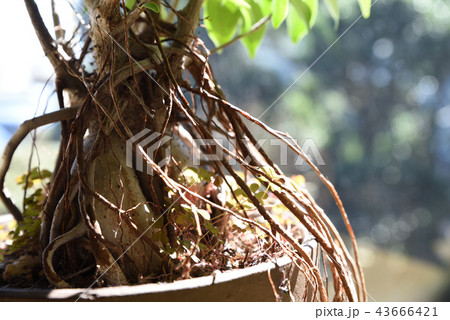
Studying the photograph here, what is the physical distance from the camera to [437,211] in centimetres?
269

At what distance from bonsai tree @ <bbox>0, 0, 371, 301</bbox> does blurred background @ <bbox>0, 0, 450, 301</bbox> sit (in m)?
1.86

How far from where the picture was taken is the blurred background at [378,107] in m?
2.48

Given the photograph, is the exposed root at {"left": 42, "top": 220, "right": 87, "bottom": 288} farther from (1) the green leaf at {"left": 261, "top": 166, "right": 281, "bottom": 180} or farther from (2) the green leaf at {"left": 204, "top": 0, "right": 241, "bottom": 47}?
(2) the green leaf at {"left": 204, "top": 0, "right": 241, "bottom": 47}

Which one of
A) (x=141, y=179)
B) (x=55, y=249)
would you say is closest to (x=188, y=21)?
(x=141, y=179)

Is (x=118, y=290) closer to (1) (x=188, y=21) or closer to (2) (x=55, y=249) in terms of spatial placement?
(2) (x=55, y=249)

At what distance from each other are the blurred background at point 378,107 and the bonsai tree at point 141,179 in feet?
6.11

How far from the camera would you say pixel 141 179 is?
0.52m

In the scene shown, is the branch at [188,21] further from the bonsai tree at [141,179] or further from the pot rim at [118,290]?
the pot rim at [118,290]

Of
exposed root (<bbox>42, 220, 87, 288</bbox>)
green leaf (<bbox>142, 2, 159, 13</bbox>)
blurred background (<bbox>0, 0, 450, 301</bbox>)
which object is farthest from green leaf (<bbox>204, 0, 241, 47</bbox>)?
blurred background (<bbox>0, 0, 450, 301</bbox>)

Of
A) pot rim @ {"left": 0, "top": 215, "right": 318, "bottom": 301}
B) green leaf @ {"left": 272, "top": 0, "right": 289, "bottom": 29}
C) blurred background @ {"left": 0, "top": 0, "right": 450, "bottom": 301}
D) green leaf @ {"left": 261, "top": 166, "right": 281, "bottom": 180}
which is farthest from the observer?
blurred background @ {"left": 0, "top": 0, "right": 450, "bottom": 301}

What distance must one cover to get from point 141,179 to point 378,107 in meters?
2.47

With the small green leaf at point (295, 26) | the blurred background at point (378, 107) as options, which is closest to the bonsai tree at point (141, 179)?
the small green leaf at point (295, 26)

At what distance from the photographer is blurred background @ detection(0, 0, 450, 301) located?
248 cm
